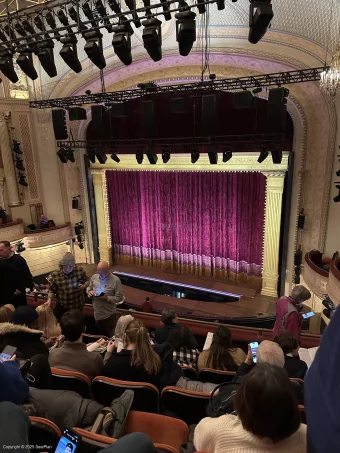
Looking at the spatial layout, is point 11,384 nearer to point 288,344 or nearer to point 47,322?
point 47,322

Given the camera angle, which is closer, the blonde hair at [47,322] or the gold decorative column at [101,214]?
the blonde hair at [47,322]

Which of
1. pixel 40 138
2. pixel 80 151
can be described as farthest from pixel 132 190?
pixel 40 138

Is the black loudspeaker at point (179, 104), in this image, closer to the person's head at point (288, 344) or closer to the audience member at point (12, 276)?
the audience member at point (12, 276)

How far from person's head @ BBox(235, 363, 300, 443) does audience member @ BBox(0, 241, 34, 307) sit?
141 inches

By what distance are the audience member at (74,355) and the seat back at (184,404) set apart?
590 millimetres

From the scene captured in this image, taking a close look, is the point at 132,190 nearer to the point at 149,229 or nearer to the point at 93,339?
the point at 149,229

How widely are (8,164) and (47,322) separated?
8870 mm

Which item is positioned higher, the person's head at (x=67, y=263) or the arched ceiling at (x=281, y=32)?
the arched ceiling at (x=281, y=32)

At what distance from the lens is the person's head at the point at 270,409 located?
1146mm

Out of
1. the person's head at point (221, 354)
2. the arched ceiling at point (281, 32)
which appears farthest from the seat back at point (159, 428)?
the arched ceiling at point (281, 32)

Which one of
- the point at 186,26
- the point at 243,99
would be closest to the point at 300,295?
the point at 186,26

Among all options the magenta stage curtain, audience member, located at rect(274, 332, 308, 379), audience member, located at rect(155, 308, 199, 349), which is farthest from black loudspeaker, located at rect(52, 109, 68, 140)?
audience member, located at rect(274, 332, 308, 379)

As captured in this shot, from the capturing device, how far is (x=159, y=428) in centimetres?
221

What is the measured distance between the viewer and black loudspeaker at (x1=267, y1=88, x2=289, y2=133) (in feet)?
21.4
